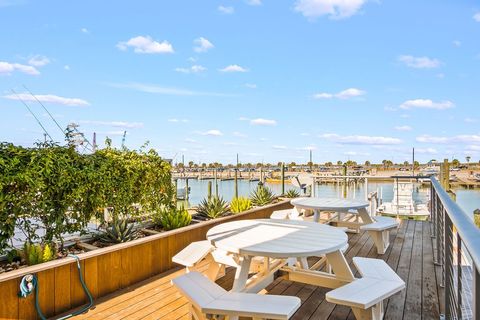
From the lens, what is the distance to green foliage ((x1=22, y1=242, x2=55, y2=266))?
267 cm

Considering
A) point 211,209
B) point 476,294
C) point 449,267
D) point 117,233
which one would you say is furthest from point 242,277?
point 211,209

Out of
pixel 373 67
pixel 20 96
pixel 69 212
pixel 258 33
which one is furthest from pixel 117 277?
pixel 373 67

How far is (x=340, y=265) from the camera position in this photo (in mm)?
2447

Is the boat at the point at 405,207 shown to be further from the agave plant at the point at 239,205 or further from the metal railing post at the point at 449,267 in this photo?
the metal railing post at the point at 449,267

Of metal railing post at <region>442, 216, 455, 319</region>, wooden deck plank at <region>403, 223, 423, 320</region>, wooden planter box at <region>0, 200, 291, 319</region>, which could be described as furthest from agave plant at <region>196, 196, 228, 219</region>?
metal railing post at <region>442, 216, 455, 319</region>

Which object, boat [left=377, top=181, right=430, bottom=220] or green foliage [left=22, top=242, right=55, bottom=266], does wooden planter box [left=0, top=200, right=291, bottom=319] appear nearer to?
green foliage [left=22, top=242, right=55, bottom=266]

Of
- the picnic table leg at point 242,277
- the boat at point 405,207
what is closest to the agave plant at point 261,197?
the picnic table leg at point 242,277

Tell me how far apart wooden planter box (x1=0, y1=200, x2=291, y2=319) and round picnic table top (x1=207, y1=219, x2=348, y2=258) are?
1.06 m

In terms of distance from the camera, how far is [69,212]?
3.11 metres

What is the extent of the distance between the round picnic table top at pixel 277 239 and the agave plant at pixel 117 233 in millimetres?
1279

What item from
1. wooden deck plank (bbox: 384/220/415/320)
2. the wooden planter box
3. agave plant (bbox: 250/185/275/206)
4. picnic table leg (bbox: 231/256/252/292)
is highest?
agave plant (bbox: 250/185/275/206)

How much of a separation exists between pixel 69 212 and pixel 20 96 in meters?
1.37

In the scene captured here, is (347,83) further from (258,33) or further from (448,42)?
(258,33)

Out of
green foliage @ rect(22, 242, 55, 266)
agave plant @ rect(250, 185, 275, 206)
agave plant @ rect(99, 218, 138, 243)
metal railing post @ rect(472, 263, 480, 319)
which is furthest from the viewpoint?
agave plant @ rect(250, 185, 275, 206)
